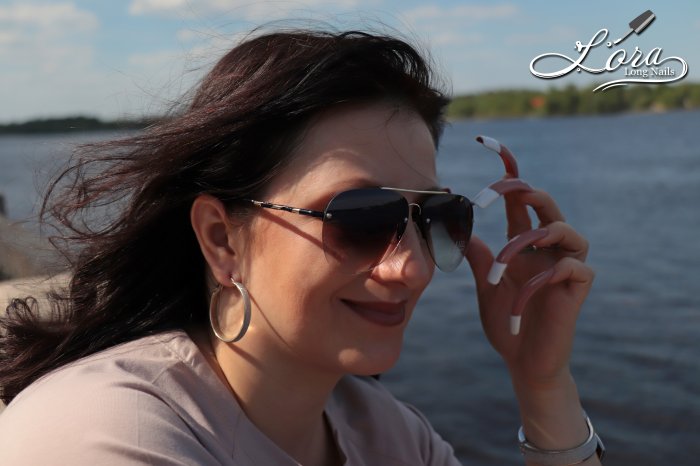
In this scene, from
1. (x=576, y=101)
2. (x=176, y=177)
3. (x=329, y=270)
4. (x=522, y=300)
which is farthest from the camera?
(x=576, y=101)

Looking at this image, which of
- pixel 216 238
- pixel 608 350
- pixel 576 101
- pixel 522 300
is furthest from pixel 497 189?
pixel 576 101

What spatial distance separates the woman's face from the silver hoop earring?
0.02 meters

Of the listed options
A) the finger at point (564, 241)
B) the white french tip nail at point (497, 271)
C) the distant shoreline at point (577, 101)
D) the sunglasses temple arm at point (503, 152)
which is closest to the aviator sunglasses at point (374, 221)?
the white french tip nail at point (497, 271)

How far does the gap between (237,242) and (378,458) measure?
2.88 feet

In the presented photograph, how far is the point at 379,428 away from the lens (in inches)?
101

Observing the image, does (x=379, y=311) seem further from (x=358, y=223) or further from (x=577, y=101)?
(x=577, y=101)

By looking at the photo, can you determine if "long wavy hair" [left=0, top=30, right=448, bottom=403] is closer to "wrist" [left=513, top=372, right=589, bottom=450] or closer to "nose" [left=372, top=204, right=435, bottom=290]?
"nose" [left=372, top=204, right=435, bottom=290]

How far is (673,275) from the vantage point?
42.5 ft

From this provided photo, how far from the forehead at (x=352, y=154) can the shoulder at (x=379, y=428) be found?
85 centimetres

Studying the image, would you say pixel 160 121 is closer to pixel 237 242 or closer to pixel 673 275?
pixel 237 242

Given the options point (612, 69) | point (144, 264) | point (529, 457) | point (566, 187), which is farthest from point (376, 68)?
point (566, 187)

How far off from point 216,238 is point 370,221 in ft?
1.48

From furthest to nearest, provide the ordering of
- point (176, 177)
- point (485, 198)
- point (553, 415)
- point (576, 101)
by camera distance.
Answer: point (576, 101) → point (553, 415) → point (485, 198) → point (176, 177)

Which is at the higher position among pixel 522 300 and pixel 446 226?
pixel 446 226
